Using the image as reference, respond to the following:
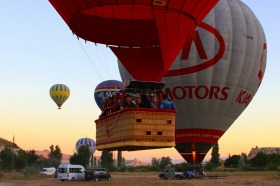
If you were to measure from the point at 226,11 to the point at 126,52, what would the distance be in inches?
694

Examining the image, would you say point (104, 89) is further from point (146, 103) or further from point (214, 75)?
point (146, 103)

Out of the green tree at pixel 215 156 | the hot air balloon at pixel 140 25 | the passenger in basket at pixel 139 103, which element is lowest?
the passenger in basket at pixel 139 103

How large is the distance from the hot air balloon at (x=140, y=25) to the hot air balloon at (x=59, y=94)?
46.2 metres

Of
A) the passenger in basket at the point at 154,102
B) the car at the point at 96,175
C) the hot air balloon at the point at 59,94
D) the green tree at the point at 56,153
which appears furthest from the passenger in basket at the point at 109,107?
the green tree at the point at 56,153

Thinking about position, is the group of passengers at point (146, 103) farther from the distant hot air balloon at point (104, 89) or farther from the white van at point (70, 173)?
the distant hot air balloon at point (104, 89)

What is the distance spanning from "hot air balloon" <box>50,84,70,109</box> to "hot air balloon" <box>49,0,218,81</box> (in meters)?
46.2

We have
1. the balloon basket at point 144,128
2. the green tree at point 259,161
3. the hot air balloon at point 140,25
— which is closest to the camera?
the balloon basket at point 144,128

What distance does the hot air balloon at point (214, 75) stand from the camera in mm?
35500

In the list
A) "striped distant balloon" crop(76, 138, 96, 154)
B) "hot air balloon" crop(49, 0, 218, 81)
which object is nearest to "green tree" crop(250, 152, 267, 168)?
Result: "striped distant balloon" crop(76, 138, 96, 154)

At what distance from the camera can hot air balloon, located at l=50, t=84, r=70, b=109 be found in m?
66.8

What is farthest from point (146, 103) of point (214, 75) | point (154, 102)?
point (214, 75)

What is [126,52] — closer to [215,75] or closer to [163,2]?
[163,2]

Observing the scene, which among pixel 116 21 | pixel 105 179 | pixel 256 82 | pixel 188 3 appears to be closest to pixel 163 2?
pixel 188 3

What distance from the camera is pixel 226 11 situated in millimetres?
36656
